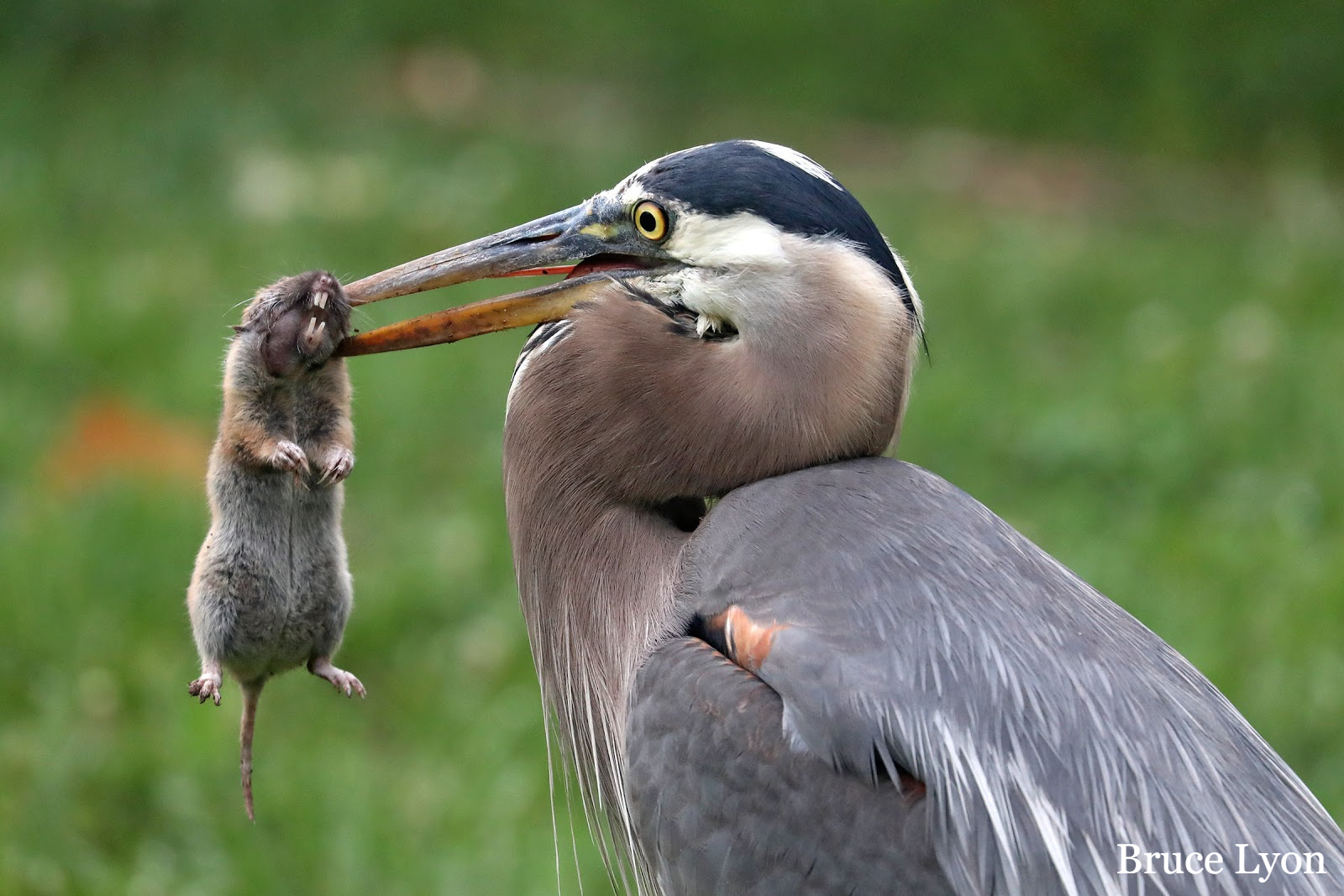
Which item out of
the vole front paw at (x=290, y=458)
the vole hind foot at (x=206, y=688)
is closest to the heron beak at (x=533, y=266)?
the vole front paw at (x=290, y=458)

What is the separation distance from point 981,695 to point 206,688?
1.26 metres

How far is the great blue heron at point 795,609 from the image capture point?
249 centimetres

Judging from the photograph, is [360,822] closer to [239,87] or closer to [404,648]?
[404,648]

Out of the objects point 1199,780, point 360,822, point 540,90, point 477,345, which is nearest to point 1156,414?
point 477,345

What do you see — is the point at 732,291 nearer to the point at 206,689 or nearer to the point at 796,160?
the point at 796,160

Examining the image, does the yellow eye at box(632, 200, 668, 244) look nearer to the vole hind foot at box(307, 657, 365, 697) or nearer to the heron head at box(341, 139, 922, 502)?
the heron head at box(341, 139, 922, 502)

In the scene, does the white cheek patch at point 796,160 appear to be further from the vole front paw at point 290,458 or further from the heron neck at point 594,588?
the vole front paw at point 290,458

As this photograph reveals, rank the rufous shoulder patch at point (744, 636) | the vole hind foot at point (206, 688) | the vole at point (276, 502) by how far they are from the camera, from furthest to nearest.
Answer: the rufous shoulder patch at point (744, 636) → the vole at point (276, 502) → the vole hind foot at point (206, 688)

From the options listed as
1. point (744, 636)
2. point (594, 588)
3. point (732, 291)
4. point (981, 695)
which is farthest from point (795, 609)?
point (732, 291)

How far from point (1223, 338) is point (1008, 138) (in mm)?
4221

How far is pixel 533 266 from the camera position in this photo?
2916mm

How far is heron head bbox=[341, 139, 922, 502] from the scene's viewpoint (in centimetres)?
276

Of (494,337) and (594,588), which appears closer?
(594,588)

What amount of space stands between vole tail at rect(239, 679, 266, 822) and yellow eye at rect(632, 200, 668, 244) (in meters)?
1.08
